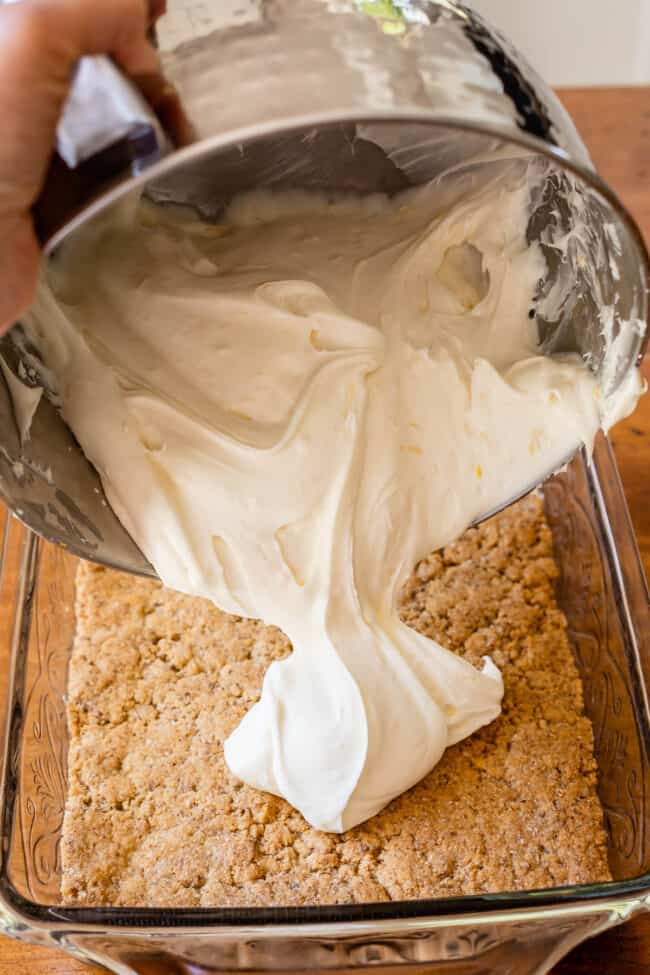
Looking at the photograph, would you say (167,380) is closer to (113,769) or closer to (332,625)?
(332,625)

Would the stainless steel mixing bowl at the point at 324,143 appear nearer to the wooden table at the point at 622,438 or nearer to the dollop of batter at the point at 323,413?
the dollop of batter at the point at 323,413

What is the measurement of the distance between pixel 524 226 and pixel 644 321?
0.15 m

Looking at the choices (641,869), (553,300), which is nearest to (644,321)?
(553,300)

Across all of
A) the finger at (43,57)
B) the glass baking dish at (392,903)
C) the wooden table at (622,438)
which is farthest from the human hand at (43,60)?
the wooden table at (622,438)

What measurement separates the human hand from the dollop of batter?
236 mm

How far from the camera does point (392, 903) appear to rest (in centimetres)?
86

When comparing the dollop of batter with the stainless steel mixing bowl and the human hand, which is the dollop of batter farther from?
the human hand

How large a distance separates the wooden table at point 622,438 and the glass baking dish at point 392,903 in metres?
0.06

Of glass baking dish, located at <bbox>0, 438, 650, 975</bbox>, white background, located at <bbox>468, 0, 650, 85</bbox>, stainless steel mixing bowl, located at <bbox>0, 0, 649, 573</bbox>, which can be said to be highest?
stainless steel mixing bowl, located at <bbox>0, 0, 649, 573</bbox>

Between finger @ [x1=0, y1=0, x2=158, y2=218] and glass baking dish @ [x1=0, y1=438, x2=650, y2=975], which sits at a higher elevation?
finger @ [x1=0, y1=0, x2=158, y2=218]

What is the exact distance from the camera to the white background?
2.29 meters

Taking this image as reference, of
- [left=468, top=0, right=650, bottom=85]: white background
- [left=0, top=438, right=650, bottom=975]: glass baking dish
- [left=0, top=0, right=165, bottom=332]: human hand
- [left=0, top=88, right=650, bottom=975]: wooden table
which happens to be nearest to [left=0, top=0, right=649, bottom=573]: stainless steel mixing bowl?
[left=0, top=0, right=165, bottom=332]: human hand

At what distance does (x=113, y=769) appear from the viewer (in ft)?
3.54

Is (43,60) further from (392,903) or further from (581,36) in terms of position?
(581,36)
